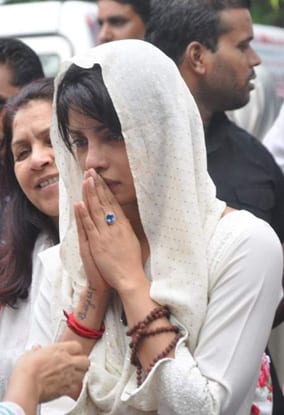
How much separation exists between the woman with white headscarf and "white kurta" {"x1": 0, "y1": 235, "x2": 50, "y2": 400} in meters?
0.76

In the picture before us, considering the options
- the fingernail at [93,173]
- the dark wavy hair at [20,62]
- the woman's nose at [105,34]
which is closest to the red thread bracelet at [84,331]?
the fingernail at [93,173]

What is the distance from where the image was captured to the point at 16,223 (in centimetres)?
440

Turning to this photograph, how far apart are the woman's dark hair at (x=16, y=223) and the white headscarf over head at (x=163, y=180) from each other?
92 cm

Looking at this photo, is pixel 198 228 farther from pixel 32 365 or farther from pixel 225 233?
pixel 32 365

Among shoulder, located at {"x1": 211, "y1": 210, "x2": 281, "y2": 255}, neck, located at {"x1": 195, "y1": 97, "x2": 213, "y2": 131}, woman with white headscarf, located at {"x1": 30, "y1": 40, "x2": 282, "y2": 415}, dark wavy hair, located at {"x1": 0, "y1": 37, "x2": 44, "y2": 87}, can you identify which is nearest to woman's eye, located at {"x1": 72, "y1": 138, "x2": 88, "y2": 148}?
woman with white headscarf, located at {"x1": 30, "y1": 40, "x2": 282, "y2": 415}

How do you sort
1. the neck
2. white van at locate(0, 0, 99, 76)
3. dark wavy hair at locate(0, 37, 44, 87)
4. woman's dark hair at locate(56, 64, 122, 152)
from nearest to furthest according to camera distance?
woman's dark hair at locate(56, 64, 122, 152)
the neck
dark wavy hair at locate(0, 37, 44, 87)
white van at locate(0, 0, 99, 76)

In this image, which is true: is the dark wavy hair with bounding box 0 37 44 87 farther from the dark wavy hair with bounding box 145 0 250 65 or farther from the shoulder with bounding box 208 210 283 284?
the shoulder with bounding box 208 210 283 284

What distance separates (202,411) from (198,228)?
45 centimetres

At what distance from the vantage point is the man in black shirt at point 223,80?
4.77 m

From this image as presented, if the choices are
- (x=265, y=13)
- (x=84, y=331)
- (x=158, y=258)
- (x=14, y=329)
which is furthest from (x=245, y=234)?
(x=265, y=13)

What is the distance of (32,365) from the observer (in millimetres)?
3299

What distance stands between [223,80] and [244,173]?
40cm

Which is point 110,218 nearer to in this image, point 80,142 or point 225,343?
point 80,142

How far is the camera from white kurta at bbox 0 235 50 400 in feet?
13.8
